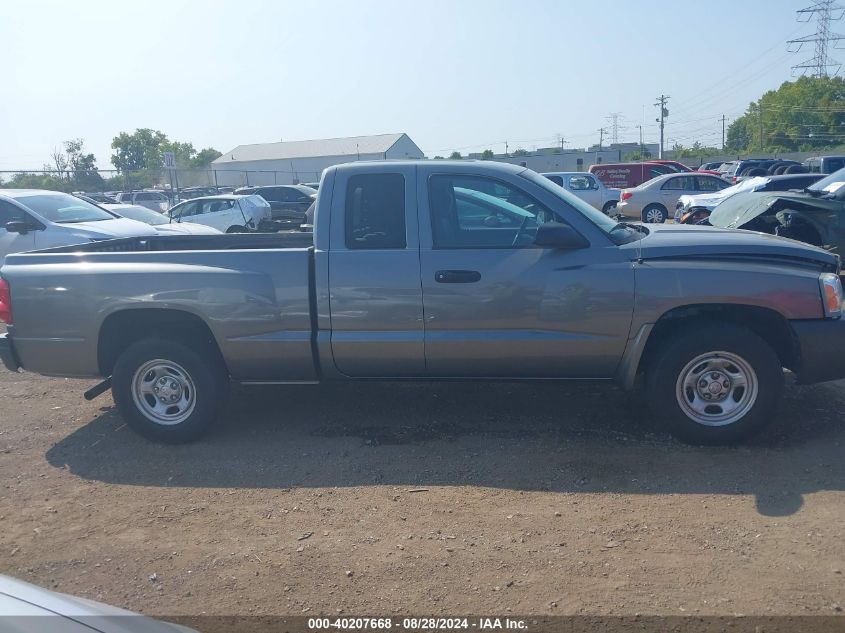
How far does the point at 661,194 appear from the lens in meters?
21.8

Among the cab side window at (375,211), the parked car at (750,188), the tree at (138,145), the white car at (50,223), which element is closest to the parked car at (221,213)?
the white car at (50,223)

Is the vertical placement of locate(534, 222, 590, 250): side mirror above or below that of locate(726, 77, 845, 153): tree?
below

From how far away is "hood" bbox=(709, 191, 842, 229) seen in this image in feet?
33.7

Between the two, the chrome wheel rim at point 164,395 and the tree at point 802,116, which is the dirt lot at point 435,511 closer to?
the chrome wheel rim at point 164,395

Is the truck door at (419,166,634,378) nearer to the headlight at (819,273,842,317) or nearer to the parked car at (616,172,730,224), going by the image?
the headlight at (819,273,842,317)

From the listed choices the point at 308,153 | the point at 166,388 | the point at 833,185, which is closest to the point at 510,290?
the point at 166,388

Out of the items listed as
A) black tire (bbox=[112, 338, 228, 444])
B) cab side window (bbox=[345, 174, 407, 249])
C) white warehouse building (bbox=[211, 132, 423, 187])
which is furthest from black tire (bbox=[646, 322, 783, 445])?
white warehouse building (bbox=[211, 132, 423, 187])

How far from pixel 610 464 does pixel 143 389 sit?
3400 millimetres

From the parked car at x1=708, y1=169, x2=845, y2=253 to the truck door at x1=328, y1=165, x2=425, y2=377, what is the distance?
6.90 metres

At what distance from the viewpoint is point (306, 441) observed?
550 centimetres

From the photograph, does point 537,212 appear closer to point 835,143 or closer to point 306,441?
point 306,441

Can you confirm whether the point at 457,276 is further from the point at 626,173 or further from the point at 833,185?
the point at 626,173

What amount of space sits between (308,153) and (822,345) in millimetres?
→ 68583

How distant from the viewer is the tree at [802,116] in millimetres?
80000
